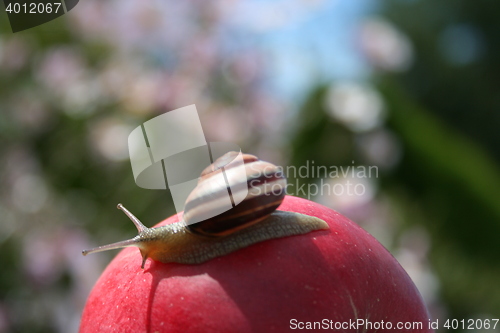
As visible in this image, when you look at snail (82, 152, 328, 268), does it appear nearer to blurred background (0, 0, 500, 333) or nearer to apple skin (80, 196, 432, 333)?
apple skin (80, 196, 432, 333)

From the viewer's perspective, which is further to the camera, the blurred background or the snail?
the blurred background

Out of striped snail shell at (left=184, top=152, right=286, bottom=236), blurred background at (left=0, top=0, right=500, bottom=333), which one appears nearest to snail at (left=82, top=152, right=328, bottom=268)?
striped snail shell at (left=184, top=152, right=286, bottom=236)

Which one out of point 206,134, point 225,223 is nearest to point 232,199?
point 225,223

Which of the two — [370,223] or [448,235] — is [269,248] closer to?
[370,223]

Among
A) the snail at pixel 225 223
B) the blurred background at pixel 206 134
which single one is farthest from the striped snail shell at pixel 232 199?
the blurred background at pixel 206 134

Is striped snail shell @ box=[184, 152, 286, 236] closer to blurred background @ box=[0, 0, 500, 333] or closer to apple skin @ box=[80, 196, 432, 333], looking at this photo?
apple skin @ box=[80, 196, 432, 333]

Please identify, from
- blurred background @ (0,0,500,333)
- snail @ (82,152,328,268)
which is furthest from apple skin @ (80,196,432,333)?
blurred background @ (0,0,500,333)

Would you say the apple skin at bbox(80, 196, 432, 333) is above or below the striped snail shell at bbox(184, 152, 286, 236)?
below
